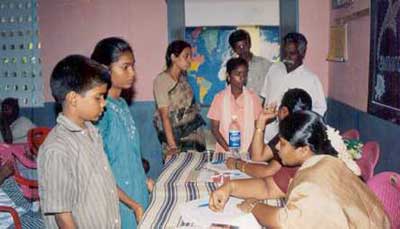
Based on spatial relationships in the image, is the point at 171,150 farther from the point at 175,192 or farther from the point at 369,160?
the point at 369,160

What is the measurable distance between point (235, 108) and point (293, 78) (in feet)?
2.82

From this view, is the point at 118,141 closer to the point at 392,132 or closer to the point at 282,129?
the point at 282,129

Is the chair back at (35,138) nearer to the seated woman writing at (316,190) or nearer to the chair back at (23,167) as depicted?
the chair back at (23,167)

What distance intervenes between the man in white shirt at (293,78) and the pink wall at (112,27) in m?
1.70

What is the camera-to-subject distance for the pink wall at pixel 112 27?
5441mm

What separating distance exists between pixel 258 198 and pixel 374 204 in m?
0.59

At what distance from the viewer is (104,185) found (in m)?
1.89

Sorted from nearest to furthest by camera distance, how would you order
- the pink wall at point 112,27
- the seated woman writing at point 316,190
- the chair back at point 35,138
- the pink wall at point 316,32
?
the seated woman writing at point 316,190 → the chair back at point 35,138 → the pink wall at point 316,32 → the pink wall at point 112,27

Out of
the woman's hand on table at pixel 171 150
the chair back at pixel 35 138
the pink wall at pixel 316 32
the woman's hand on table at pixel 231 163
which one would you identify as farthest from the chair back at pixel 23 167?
the pink wall at pixel 316 32

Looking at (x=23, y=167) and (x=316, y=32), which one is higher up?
(x=316, y=32)

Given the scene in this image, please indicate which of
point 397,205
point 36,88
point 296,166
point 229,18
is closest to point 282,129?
point 296,166

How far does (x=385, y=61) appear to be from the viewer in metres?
3.35

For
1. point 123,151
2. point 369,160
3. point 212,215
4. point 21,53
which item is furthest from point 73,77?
point 21,53

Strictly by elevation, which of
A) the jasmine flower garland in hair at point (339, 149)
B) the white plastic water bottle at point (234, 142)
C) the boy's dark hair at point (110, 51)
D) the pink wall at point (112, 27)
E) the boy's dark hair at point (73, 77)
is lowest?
the white plastic water bottle at point (234, 142)
